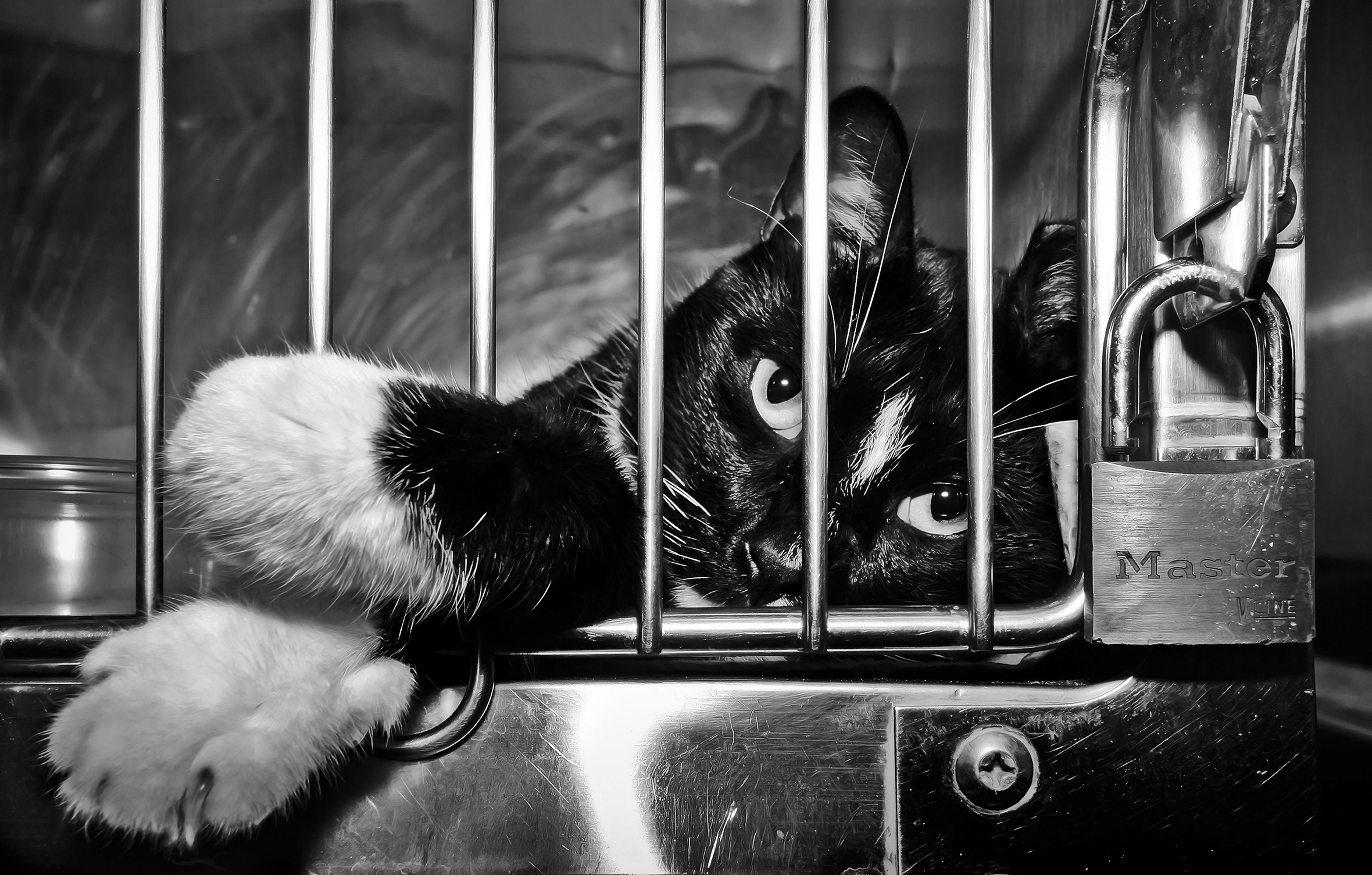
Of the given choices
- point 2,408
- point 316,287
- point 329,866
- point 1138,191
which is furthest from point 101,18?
point 1138,191

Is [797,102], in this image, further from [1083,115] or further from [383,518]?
Answer: [383,518]

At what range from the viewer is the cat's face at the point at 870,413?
0.73m

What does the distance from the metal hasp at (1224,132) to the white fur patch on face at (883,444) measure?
32 cm

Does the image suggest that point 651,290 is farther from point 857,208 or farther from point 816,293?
point 857,208

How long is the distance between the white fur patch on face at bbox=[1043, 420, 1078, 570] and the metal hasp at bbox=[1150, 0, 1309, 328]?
114 mm

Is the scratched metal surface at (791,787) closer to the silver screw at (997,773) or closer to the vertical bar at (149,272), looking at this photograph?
the silver screw at (997,773)

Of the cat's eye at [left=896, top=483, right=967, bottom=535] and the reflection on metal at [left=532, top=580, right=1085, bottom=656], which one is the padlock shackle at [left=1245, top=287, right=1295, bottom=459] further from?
the cat's eye at [left=896, top=483, right=967, bottom=535]

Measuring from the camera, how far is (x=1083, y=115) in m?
0.48

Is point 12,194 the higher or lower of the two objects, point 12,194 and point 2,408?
the higher

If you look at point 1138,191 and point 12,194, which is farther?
point 12,194

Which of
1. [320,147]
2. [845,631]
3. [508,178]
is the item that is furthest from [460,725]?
[508,178]

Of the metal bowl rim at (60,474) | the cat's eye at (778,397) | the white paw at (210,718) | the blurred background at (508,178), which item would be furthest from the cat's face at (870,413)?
the metal bowl rim at (60,474)

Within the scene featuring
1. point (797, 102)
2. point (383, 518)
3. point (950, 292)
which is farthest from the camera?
point (797, 102)

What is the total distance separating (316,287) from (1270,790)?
2.15 feet
